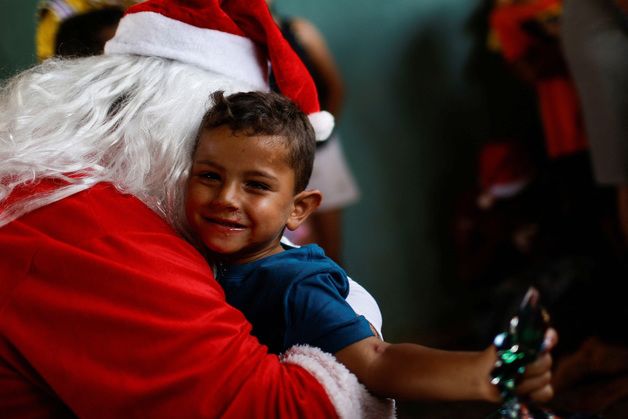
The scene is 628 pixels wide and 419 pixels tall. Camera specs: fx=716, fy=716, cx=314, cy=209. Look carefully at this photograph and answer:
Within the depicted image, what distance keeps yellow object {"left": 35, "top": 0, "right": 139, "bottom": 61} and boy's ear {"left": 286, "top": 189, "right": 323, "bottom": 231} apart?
3.03 ft

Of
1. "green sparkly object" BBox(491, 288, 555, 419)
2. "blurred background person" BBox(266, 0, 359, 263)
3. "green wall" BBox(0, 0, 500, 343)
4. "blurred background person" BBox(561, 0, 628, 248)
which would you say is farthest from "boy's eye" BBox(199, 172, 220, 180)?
"green wall" BBox(0, 0, 500, 343)

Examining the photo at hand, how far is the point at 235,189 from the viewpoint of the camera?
3.12ft

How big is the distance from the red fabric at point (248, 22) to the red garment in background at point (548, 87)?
5.73 ft

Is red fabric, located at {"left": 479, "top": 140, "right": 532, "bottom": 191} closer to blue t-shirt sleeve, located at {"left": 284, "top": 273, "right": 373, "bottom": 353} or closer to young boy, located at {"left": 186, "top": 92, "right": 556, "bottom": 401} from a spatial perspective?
young boy, located at {"left": 186, "top": 92, "right": 556, "bottom": 401}

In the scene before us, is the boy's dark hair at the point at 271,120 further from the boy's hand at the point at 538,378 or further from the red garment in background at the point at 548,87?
the red garment in background at the point at 548,87

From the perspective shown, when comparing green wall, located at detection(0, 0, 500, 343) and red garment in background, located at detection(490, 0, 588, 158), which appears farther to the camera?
green wall, located at detection(0, 0, 500, 343)

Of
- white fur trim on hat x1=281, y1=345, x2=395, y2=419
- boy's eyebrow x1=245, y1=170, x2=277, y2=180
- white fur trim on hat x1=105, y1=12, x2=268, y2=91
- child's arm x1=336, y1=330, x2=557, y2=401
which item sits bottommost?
white fur trim on hat x1=281, y1=345, x2=395, y2=419

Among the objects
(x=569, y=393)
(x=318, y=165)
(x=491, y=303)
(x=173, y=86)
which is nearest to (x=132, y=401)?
(x=173, y=86)

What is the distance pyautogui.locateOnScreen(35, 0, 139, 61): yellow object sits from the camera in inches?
69.0

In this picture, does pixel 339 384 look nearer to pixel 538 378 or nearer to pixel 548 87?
pixel 538 378

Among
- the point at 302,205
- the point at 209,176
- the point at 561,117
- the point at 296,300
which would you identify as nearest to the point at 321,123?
the point at 302,205

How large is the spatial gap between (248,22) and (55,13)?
89cm

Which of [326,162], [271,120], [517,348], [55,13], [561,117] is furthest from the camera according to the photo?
[561,117]

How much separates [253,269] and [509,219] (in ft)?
6.29
